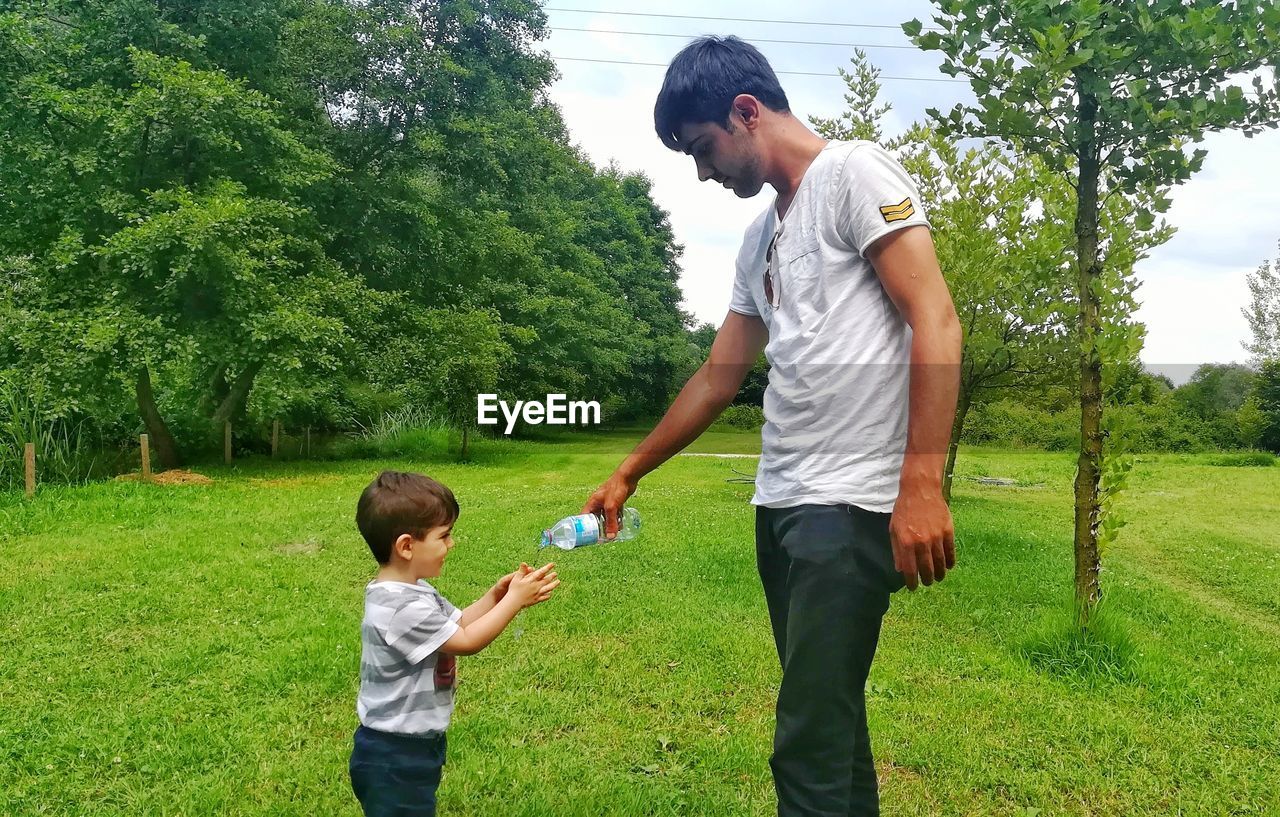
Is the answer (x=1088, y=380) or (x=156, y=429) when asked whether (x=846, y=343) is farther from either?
(x=156, y=429)

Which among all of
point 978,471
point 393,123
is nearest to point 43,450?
point 393,123

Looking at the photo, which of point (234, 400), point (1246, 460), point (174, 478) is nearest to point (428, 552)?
point (174, 478)

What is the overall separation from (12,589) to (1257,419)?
80.7 ft

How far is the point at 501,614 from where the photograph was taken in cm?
204

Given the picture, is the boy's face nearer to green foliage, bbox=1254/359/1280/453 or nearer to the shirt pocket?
the shirt pocket


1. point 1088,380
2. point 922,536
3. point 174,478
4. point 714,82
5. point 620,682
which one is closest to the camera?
point 922,536

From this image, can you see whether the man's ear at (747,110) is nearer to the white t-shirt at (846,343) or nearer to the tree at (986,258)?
the white t-shirt at (846,343)

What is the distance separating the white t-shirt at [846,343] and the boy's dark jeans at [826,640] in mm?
57

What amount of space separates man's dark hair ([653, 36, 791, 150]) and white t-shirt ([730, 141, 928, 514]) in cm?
20

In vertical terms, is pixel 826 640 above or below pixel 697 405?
below

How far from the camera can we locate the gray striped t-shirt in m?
2.02

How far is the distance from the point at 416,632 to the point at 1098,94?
3970 mm

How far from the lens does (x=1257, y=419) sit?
2161 centimetres

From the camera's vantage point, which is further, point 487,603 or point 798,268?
point 487,603
